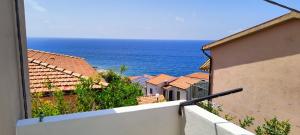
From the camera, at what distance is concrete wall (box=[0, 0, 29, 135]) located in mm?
1690

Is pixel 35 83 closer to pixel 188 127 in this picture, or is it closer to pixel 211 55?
pixel 188 127

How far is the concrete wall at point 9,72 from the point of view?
5.54 feet

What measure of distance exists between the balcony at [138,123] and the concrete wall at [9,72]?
16cm

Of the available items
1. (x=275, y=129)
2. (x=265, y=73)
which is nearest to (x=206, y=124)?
(x=275, y=129)

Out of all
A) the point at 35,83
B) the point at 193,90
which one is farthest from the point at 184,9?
the point at 35,83

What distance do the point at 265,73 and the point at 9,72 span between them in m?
6.57

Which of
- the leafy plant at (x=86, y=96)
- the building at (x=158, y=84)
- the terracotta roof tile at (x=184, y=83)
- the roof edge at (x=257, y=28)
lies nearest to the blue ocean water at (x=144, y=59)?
the building at (x=158, y=84)

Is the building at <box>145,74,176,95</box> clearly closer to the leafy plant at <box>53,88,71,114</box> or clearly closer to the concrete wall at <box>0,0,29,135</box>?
the leafy plant at <box>53,88,71,114</box>

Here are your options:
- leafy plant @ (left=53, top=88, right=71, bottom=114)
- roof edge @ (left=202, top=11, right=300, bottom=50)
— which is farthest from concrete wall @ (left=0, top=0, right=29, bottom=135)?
roof edge @ (left=202, top=11, right=300, bottom=50)

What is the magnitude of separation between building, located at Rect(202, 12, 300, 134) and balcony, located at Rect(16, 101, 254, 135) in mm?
4803

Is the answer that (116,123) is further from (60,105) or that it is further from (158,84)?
(158,84)

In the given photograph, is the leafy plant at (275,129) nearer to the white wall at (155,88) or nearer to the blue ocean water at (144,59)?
the white wall at (155,88)

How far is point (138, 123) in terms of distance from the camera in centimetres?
227

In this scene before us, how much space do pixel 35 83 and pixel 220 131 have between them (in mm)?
4203
